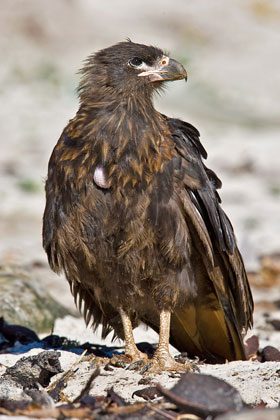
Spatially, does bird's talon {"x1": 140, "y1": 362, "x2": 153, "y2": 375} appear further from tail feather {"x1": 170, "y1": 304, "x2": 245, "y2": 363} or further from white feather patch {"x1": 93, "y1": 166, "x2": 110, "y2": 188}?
white feather patch {"x1": 93, "y1": 166, "x2": 110, "y2": 188}

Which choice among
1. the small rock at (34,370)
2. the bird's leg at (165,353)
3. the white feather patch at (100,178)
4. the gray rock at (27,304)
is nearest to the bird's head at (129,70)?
the white feather patch at (100,178)

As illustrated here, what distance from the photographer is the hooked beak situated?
5090 mm

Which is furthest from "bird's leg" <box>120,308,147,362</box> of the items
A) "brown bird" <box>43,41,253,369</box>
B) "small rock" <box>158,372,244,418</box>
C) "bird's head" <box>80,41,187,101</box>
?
"bird's head" <box>80,41,187,101</box>

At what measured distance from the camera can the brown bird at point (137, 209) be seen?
4.79 m

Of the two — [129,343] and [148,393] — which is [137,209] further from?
[148,393]

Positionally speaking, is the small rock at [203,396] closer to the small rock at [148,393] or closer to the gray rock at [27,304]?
the small rock at [148,393]

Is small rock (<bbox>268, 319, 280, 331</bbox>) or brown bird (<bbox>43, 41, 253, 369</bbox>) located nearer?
brown bird (<bbox>43, 41, 253, 369</bbox>)

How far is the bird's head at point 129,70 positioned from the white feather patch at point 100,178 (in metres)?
0.58

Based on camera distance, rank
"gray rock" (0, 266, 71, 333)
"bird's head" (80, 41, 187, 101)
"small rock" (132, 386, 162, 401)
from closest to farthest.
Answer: "small rock" (132, 386, 162, 401)
"bird's head" (80, 41, 187, 101)
"gray rock" (0, 266, 71, 333)

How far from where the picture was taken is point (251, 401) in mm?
4113

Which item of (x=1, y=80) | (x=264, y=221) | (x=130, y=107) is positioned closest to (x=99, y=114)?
(x=130, y=107)

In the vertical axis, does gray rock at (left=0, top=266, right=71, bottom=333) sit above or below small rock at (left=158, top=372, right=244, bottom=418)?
above

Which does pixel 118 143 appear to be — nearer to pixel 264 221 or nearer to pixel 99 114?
pixel 99 114

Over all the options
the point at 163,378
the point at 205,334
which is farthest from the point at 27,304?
the point at 163,378
